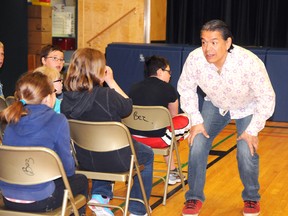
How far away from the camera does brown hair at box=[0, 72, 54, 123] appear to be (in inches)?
110

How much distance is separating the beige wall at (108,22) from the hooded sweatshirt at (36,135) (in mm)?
9178

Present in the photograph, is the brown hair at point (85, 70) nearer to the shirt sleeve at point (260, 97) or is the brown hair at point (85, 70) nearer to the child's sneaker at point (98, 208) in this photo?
the child's sneaker at point (98, 208)

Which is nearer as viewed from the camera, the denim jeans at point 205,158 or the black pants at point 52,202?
the black pants at point 52,202

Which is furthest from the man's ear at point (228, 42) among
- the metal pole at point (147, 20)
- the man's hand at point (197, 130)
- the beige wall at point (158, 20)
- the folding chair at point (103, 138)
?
the beige wall at point (158, 20)

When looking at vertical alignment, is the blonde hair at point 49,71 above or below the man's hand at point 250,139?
above

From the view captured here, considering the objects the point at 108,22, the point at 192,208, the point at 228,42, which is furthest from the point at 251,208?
the point at 108,22

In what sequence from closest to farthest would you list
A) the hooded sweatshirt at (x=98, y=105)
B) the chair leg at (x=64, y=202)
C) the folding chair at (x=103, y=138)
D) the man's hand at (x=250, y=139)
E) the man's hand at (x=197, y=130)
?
1. the chair leg at (x=64, y=202)
2. the folding chair at (x=103, y=138)
3. the hooded sweatshirt at (x=98, y=105)
4. the man's hand at (x=250, y=139)
5. the man's hand at (x=197, y=130)

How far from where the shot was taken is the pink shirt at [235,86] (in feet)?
12.4

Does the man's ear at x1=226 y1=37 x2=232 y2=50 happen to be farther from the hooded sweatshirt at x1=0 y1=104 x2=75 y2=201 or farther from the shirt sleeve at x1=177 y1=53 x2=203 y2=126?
the hooded sweatshirt at x1=0 y1=104 x2=75 y2=201

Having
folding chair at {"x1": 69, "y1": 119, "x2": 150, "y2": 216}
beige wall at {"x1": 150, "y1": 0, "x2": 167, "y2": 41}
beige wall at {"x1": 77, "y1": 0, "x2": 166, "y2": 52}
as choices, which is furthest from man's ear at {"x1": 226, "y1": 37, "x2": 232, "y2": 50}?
beige wall at {"x1": 150, "y1": 0, "x2": 167, "y2": 41}

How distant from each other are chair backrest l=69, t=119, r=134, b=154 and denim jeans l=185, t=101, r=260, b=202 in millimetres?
775

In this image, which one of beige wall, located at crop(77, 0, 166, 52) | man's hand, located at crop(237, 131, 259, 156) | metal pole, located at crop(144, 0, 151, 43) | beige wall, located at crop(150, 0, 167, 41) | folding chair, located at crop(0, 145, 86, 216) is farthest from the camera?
beige wall, located at crop(150, 0, 167, 41)

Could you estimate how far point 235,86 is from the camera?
383 cm

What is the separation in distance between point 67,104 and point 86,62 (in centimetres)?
30
